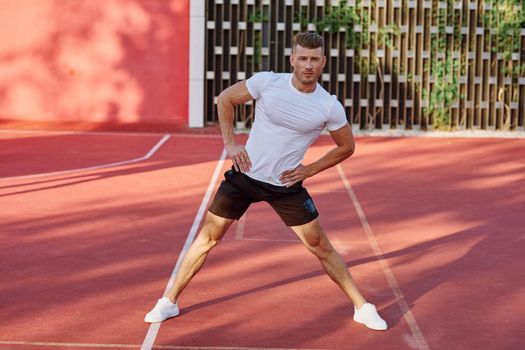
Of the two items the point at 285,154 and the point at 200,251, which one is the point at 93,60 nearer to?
the point at 200,251

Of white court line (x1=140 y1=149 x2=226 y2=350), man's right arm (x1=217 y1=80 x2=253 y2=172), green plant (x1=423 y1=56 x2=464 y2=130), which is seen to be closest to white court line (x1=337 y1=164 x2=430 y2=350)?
man's right arm (x1=217 y1=80 x2=253 y2=172)

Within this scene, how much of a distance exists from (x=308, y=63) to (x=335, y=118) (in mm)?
402

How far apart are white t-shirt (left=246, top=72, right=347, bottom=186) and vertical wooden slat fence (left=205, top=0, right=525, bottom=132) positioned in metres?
14.1

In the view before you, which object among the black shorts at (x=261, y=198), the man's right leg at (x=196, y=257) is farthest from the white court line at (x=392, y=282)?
the man's right leg at (x=196, y=257)

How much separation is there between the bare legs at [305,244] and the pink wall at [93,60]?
1420cm

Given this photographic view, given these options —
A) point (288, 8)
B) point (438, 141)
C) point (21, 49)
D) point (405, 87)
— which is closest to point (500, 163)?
point (438, 141)

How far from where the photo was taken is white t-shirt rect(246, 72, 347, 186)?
20.9 ft

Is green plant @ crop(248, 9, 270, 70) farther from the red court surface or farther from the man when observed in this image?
the man

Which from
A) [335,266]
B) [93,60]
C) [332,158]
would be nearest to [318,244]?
[335,266]

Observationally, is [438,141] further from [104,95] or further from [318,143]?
[104,95]

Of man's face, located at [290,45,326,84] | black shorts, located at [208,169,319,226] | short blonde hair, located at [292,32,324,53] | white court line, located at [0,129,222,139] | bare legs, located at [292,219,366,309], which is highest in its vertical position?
short blonde hair, located at [292,32,324,53]

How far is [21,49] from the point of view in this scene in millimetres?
20734

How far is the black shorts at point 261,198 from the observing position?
6.65 meters

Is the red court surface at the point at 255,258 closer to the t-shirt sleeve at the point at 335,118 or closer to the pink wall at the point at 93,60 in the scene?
the t-shirt sleeve at the point at 335,118
